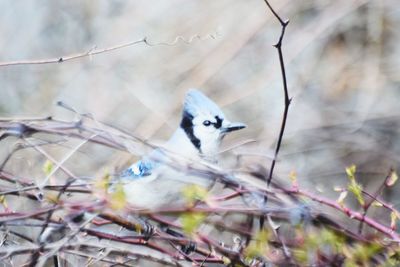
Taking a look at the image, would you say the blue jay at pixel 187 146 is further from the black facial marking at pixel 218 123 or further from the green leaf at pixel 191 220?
the green leaf at pixel 191 220

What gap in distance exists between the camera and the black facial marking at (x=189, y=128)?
2219 millimetres

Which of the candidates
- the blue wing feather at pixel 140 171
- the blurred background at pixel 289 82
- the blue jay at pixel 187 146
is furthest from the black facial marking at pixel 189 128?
the blurred background at pixel 289 82

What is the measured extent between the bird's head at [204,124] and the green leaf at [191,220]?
90 cm

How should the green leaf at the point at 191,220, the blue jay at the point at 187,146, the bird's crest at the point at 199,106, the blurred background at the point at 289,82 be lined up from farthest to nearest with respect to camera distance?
1. the blurred background at the point at 289,82
2. the bird's crest at the point at 199,106
3. the blue jay at the point at 187,146
4. the green leaf at the point at 191,220

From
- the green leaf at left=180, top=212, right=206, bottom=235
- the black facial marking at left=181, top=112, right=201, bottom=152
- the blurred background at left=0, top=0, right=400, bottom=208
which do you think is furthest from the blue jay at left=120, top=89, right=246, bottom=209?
the blurred background at left=0, top=0, right=400, bottom=208

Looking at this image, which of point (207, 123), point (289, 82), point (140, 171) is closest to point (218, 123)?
point (207, 123)

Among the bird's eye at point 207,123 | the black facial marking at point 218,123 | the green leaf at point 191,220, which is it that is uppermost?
the bird's eye at point 207,123

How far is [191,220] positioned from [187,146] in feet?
3.27

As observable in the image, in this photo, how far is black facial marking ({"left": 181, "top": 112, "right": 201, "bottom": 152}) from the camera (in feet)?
7.28

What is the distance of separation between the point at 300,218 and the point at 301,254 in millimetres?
48

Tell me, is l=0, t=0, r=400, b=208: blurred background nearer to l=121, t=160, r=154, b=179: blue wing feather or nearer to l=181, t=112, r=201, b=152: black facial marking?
l=181, t=112, r=201, b=152: black facial marking

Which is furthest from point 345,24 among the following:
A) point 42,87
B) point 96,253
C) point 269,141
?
point 96,253

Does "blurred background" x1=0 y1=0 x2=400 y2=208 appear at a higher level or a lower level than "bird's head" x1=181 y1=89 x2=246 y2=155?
higher

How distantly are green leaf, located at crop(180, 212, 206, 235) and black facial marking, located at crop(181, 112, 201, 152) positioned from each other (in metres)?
0.94
